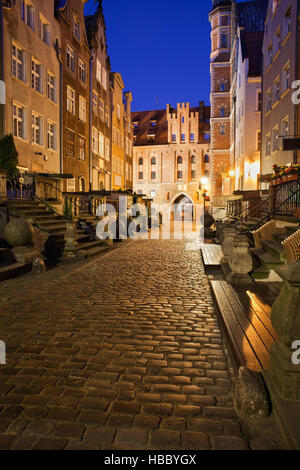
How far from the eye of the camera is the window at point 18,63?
53.4 ft

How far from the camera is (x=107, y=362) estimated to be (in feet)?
11.9

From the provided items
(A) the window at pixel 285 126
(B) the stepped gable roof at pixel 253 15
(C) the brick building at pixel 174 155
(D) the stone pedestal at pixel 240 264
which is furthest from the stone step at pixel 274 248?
(C) the brick building at pixel 174 155

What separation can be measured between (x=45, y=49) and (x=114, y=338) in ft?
67.8

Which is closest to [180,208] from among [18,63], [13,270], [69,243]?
[18,63]

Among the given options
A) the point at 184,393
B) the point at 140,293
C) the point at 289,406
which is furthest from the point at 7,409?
the point at 140,293

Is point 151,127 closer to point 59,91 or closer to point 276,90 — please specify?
point 59,91

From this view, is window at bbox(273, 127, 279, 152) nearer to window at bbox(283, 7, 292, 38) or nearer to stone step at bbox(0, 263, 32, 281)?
window at bbox(283, 7, 292, 38)

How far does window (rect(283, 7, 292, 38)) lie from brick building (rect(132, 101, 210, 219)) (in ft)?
111

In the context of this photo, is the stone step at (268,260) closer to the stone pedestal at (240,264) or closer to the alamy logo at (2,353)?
the stone pedestal at (240,264)

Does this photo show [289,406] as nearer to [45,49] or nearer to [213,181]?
[45,49]

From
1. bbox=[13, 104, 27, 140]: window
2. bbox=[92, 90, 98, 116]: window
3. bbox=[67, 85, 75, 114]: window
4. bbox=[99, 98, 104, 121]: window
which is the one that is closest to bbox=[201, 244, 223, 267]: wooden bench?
bbox=[13, 104, 27, 140]: window

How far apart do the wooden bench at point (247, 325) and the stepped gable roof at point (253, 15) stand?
36715 millimetres
